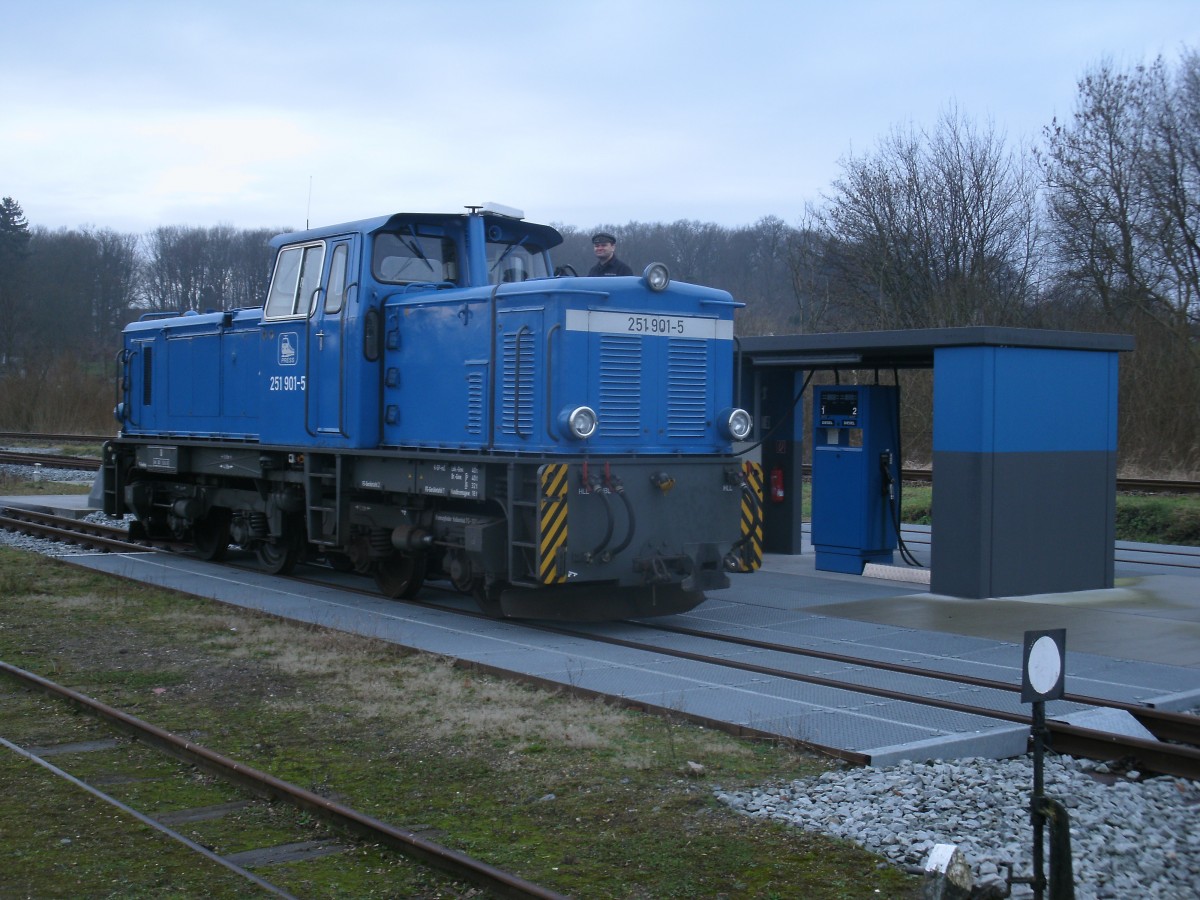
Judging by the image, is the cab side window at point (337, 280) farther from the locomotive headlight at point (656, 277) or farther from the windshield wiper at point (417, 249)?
the locomotive headlight at point (656, 277)

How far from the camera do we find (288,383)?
12352 millimetres

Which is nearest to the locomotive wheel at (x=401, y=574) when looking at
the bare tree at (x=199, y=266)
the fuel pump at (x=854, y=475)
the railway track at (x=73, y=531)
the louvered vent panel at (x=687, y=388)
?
the louvered vent panel at (x=687, y=388)

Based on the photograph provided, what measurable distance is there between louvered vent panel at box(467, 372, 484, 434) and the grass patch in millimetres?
2172

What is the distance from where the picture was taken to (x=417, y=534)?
10828 mm

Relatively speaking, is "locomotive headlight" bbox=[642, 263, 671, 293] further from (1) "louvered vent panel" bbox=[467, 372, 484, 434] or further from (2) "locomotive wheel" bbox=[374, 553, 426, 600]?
(2) "locomotive wheel" bbox=[374, 553, 426, 600]

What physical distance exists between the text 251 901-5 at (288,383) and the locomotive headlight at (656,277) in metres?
3.89

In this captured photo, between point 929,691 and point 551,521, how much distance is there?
320 centimetres

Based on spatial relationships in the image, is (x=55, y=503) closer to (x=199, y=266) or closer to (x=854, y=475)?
(x=854, y=475)

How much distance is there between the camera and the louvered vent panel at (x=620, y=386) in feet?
33.0

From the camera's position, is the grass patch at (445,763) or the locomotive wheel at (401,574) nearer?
the grass patch at (445,763)

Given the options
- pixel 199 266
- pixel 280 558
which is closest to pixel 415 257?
pixel 280 558

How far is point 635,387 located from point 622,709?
12.1 feet

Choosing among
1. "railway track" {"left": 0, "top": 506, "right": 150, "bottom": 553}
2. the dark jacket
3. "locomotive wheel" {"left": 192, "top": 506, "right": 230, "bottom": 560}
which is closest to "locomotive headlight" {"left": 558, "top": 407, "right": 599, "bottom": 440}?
the dark jacket

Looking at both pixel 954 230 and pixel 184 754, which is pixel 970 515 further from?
pixel 954 230
